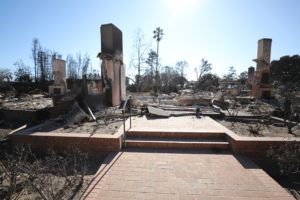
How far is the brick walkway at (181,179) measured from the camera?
8.29 feet

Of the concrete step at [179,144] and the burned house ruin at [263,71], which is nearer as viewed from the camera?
the concrete step at [179,144]

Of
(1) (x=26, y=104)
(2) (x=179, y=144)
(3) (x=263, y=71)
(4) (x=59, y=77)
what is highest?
(3) (x=263, y=71)

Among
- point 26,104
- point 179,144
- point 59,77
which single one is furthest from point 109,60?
point 59,77

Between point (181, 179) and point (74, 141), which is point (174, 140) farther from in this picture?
point (74, 141)

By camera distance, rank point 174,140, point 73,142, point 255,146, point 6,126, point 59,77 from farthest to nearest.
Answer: point 59,77
point 6,126
point 174,140
point 73,142
point 255,146

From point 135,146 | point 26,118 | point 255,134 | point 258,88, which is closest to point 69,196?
point 135,146

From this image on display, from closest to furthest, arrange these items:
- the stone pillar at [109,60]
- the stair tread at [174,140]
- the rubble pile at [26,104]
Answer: the stair tread at [174,140], the rubble pile at [26,104], the stone pillar at [109,60]

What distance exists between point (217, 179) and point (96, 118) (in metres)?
4.37

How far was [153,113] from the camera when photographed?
21.9 ft

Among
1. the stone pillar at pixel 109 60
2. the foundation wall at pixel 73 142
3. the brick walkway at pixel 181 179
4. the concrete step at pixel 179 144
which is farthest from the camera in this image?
the stone pillar at pixel 109 60

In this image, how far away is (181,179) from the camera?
2896mm

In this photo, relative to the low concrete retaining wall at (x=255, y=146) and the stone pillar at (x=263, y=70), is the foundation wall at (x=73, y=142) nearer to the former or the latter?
the low concrete retaining wall at (x=255, y=146)

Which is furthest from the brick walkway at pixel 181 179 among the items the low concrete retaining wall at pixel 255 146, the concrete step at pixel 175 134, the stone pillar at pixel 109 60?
the stone pillar at pixel 109 60

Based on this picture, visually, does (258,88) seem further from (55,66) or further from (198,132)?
(55,66)
